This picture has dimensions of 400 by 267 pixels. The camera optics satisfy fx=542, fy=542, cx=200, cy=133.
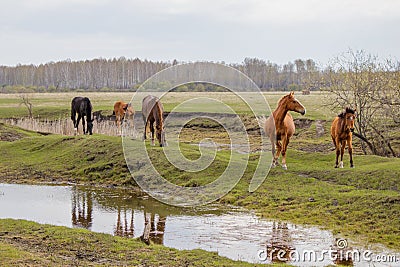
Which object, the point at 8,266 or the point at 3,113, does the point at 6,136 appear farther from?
the point at 8,266

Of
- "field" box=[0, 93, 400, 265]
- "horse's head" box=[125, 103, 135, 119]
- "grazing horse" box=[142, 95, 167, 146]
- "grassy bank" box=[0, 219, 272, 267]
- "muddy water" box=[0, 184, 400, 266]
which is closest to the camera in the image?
"grassy bank" box=[0, 219, 272, 267]

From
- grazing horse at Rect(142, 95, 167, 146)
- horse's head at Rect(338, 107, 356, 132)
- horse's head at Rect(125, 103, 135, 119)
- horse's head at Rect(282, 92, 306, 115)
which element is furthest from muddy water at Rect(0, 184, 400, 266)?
horse's head at Rect(125, 103, 135, 119)

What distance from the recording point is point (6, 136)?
2820cm

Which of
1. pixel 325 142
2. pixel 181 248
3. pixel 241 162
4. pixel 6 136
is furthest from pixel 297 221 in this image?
pixel 6 136

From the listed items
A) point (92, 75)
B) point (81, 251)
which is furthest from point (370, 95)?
point (92, 75)

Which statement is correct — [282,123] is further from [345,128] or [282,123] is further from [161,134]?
[161,134]

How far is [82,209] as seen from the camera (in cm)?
1390

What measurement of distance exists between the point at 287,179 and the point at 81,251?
25.8 ft

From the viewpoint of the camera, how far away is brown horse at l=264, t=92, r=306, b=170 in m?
15.9

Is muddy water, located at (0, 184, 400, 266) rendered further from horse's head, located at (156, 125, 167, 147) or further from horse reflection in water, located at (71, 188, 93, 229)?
horse's head, located at (156, 125, 167, 147)

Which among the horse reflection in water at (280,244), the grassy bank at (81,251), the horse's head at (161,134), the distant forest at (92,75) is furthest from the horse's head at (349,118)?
the distant forest at (92,75)

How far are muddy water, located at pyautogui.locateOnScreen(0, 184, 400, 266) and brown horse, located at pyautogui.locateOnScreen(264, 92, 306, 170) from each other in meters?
3.65

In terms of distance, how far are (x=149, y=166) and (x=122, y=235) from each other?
7.31 meters

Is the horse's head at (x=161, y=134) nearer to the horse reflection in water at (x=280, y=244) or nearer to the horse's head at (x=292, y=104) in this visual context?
the horse's head at (x=292, y=104)
